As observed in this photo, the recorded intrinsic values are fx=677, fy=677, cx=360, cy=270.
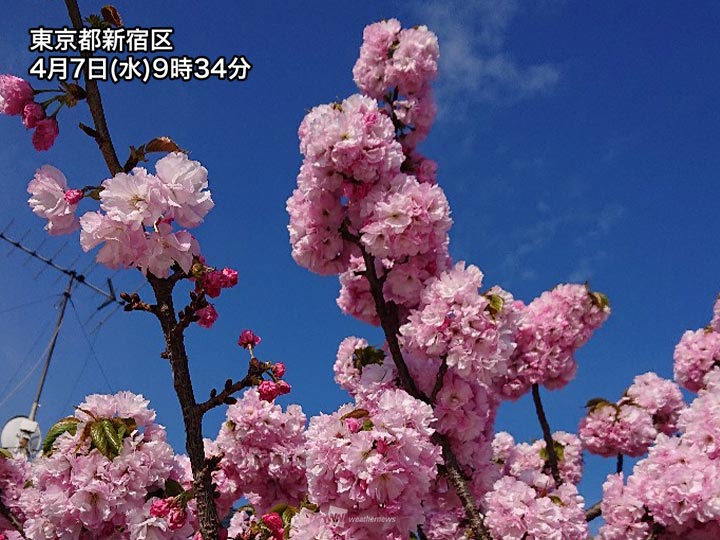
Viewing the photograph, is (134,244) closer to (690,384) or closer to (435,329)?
(435,329)

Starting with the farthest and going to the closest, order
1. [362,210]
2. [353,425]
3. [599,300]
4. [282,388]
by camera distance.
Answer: [599,300] → [362,210] → [353,425] → [282,388]

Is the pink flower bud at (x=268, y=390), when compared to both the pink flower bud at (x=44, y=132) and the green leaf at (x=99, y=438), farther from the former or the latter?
the pink flower bud at (x=44, y=132)

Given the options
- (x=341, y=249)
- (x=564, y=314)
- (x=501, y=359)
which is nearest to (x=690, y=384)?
(x=564, y=314)

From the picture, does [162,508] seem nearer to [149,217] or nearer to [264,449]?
[149,217]

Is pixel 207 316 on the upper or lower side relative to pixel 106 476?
upper

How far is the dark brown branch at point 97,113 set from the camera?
279 centimetres

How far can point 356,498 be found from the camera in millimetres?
3088

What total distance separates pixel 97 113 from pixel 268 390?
1.39 m

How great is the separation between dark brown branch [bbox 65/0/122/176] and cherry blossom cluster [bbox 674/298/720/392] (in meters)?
5.92

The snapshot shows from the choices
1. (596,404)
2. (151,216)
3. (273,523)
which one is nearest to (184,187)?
(151,216)

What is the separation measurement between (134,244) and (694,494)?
11.3ft

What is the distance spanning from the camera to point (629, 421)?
6.05 m

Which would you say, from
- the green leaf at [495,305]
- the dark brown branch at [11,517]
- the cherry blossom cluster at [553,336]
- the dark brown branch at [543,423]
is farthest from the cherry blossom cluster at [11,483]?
the dark brown branch at [543,423]

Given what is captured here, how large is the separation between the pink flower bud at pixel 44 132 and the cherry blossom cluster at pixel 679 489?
3.92 m
